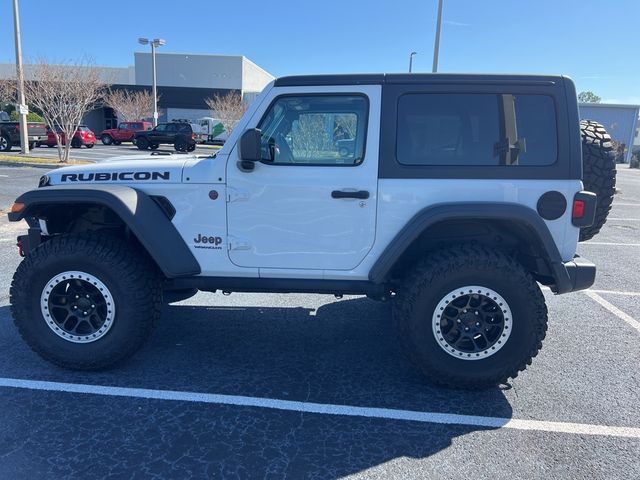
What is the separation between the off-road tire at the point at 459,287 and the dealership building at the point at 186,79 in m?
46.3

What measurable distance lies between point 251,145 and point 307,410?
1.76 metres

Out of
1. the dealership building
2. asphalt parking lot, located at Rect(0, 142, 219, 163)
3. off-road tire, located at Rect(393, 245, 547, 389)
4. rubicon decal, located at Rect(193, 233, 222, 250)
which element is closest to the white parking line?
off-road tire, located at Rect(393, 245, 547, 389)

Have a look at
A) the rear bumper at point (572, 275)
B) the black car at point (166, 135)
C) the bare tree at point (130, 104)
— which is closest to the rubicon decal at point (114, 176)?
the rear bumper at point (572, 275)

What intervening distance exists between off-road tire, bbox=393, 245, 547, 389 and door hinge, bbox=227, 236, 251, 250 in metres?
1.15

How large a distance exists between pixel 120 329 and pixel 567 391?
318 cm

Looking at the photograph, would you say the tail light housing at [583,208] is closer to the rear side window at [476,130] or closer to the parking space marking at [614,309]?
the rear side window at [476,130]

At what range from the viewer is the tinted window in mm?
3416

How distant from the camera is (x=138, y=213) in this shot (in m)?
3.35

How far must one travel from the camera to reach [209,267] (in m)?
3.58

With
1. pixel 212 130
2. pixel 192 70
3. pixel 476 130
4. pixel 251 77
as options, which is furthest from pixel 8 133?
pixel 251 77

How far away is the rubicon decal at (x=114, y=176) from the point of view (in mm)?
3536

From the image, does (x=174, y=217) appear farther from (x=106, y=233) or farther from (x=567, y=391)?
(x=567, y=391)

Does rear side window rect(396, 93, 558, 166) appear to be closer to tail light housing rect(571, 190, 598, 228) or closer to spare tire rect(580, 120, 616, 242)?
tail light housing rect(571, 190, 598, 228)

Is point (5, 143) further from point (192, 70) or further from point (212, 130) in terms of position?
point (192, 70)
